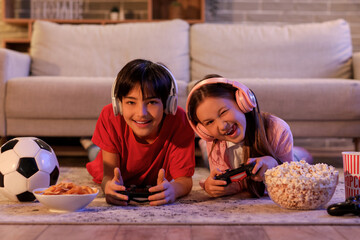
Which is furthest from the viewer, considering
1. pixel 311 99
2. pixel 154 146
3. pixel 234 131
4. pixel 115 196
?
pixel 311 99

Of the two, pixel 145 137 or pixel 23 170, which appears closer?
pixel 23 170

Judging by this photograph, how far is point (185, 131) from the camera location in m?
1.65

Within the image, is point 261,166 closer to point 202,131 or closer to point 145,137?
point 202,131

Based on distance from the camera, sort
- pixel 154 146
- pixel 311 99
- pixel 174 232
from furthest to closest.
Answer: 1. pixel 311 99
2. pixel 154 146
3. pixel 174 232

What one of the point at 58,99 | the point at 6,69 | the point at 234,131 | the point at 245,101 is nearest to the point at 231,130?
the point at 234,131

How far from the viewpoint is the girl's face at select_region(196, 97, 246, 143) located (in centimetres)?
147

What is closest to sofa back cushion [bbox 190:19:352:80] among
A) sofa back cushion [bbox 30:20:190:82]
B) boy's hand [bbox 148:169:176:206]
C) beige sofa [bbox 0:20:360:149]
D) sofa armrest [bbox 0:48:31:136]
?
beige sofa [bbox 0:20:360:149]

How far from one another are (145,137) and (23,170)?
18.2 inches

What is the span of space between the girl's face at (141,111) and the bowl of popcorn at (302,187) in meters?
0.45

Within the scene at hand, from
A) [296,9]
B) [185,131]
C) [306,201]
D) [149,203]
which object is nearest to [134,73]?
[185,131]

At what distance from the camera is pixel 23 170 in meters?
1.47

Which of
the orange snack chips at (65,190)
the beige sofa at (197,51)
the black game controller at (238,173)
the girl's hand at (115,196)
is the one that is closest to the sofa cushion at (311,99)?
the beige sofa at (197,51)

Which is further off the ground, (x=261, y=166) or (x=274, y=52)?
(x=274, y=52)

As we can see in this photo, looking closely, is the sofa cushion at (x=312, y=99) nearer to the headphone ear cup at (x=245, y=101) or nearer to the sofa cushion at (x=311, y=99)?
the sofa cushion at (x=311, y=99)
